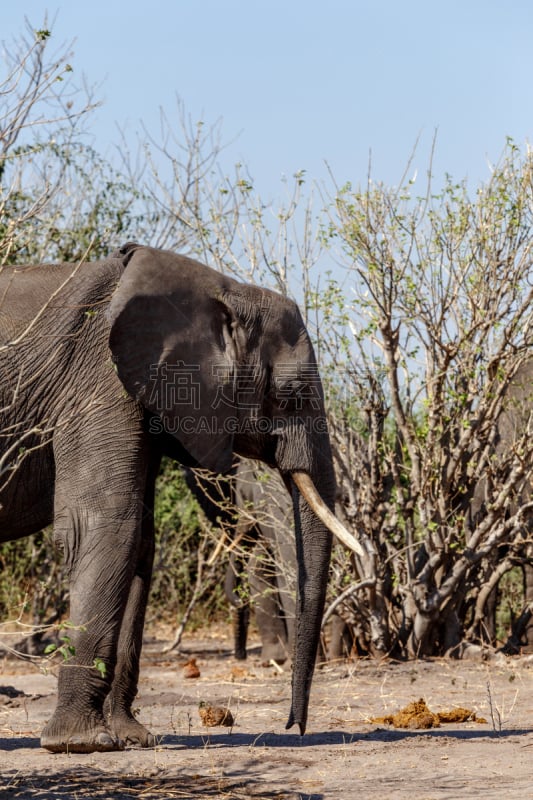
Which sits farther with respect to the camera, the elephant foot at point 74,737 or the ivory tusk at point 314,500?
the ivory tusk at point 314,500

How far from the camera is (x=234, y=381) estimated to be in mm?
6297

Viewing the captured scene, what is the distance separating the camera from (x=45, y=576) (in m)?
12.4

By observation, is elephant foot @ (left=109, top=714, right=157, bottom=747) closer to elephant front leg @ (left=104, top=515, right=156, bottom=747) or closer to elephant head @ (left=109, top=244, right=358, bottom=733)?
elephant front leg @ (left=104, top=515, right=156, bottom=747)

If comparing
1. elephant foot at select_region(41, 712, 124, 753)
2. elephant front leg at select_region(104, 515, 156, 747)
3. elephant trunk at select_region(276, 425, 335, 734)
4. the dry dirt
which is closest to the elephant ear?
elephant trunk at select_region(276, 425, 335, 734)

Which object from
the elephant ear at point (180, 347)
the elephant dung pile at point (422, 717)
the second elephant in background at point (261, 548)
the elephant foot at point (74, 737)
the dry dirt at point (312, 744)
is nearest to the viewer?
the dry dirt at point (312, 744)

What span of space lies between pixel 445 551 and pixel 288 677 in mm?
1696

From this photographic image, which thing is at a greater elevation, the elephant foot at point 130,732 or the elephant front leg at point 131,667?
the elephant front leg at point 131,667

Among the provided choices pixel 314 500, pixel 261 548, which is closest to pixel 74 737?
pixel 314 500

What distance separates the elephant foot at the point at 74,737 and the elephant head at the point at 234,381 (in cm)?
99

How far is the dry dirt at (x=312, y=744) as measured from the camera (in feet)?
16.9

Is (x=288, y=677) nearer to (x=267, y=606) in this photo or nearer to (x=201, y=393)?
(x=267, y=606)

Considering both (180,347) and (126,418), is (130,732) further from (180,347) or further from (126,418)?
(180,347)

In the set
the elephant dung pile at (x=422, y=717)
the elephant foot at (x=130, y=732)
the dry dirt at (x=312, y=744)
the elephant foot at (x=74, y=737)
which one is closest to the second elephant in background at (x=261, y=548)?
the dry dirt at (x=312, y=744)

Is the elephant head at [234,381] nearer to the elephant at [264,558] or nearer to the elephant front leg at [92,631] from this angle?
the elephant front leg at [92,631]
